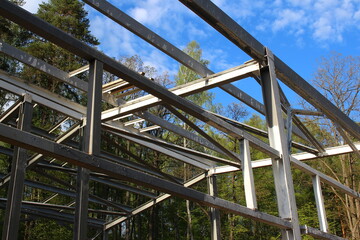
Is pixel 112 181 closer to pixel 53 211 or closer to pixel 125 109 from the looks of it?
pixel 53 211

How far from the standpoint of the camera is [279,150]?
5.68 metres

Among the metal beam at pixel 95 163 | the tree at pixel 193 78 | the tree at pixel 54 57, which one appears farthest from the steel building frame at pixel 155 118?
the tree at pixel 193 78

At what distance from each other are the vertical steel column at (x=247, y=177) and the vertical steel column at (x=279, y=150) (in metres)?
0.32

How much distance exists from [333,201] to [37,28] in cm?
1894

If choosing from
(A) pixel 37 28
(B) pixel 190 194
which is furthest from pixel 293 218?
(A) pixel 37 28

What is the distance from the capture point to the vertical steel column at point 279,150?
5.46 m

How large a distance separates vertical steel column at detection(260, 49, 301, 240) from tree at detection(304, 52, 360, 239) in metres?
11.7

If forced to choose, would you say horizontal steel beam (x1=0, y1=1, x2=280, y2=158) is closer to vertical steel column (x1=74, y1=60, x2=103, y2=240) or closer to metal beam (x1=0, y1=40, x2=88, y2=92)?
vertical steel column (x1=74, y1=60, x2=103, y2=240)

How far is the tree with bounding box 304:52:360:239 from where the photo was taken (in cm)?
1705

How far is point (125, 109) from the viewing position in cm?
707

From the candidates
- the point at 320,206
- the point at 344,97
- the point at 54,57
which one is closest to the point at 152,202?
the point at 320,206

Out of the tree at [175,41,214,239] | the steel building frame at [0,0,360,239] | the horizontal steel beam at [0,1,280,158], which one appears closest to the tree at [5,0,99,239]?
the tree at [175,41,214,239]

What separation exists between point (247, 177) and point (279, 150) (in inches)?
21.7

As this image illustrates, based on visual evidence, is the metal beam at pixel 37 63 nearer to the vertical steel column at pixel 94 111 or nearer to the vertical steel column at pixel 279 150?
the vertical steel column at pixel 94 111
